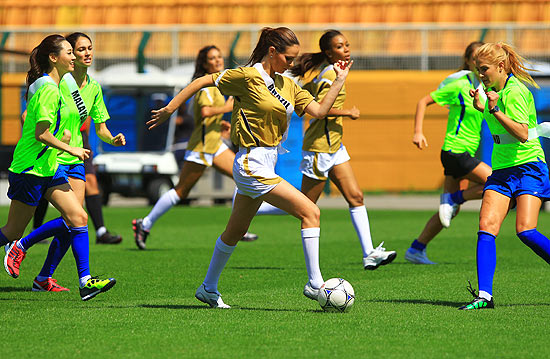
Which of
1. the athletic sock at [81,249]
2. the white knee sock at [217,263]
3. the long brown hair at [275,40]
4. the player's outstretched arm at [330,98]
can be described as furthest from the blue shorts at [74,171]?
the player's outstretched arm at [330,98]

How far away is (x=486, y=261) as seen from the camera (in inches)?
250

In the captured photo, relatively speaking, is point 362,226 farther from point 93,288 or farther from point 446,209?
point 93,288

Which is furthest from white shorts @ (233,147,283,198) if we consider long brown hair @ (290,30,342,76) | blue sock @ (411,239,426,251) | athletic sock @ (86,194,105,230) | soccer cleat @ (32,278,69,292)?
athletic sock @ (86,194,105,230)

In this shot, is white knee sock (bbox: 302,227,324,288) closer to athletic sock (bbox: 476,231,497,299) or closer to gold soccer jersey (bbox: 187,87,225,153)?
athletic sock (bbox: 476,231,497,299)

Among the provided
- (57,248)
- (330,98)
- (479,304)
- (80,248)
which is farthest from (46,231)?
(479,304)

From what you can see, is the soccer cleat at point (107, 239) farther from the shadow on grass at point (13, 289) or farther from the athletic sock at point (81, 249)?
the athletic sock at point (81, 249)

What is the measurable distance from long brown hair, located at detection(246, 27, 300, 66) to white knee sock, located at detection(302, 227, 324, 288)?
3.88 feet

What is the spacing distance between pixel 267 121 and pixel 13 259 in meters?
2.44

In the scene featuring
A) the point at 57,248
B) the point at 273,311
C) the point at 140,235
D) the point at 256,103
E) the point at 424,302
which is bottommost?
the point at 140,235

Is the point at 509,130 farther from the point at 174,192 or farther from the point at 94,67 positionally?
the point at 94,67

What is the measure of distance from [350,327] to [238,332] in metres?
0.68

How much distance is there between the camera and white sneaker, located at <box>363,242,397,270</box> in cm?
865

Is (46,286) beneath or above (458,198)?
beneath

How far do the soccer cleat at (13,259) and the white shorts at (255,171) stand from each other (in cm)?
211
